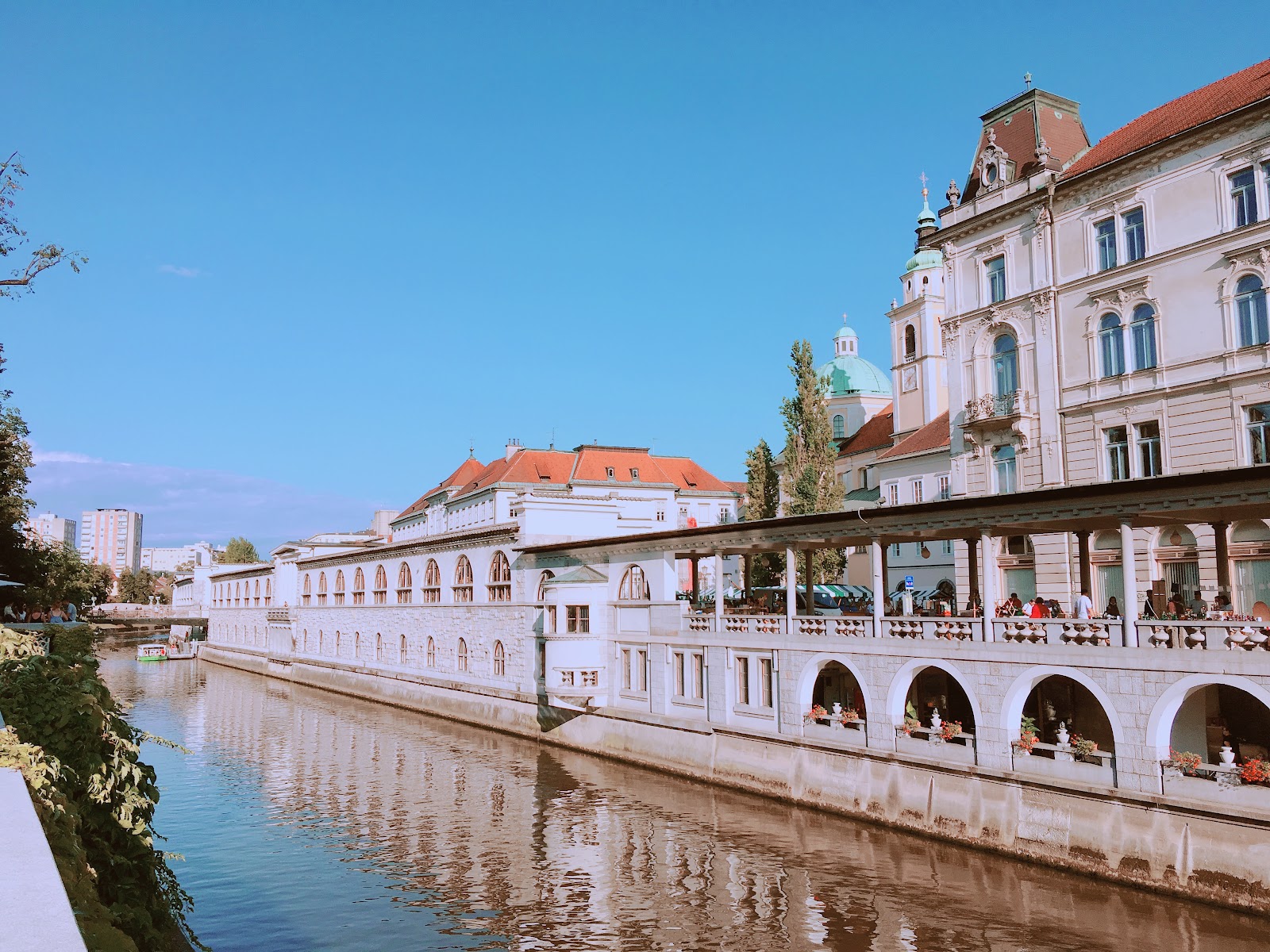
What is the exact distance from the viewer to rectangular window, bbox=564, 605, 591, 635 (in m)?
37.3

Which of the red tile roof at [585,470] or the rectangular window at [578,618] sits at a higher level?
the red tile roof at [585,470]

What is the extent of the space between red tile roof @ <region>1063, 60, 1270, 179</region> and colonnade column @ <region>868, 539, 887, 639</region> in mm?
18180

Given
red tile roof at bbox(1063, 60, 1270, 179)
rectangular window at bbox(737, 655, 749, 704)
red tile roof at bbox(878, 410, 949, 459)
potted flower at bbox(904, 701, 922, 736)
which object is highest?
red tile roof at bbox(1063, 60, 1270, 179)

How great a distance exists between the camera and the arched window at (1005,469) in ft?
125

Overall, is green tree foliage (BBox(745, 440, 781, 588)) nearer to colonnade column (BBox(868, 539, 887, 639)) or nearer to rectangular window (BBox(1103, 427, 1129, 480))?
rectangular window (BBox(1103, 427, 1129, 480))

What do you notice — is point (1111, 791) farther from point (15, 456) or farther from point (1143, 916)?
point (15, 456)

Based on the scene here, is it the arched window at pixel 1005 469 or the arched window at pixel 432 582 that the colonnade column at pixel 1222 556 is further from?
the arched window at pixel 432 582

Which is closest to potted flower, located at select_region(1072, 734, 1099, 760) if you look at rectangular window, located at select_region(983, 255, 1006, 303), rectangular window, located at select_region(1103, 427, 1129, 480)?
rectangular window, located at select_region(1103, 427, 1129, 480)

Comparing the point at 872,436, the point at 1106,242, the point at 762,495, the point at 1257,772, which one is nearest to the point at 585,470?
the point at 872,436

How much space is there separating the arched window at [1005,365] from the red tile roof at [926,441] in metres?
15.4

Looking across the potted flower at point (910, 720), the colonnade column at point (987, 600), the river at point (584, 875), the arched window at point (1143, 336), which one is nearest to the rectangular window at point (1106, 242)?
the arched window at point (1143, 336)

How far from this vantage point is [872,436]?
7606cm

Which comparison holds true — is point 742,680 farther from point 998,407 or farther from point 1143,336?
point 1143,336

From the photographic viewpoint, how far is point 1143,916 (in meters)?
17.2
